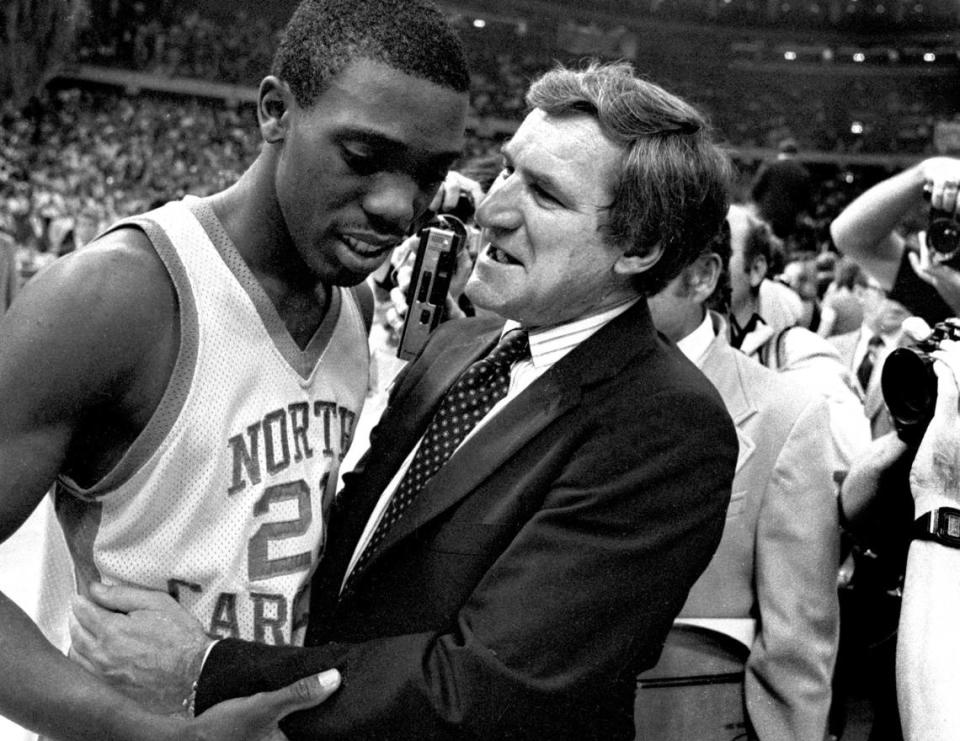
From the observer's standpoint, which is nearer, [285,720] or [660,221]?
[285,720]

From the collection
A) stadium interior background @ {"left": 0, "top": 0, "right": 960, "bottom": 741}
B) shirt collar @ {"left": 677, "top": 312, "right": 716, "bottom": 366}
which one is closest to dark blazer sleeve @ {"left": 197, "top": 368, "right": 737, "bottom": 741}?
shirt collar @ {"left": 677, "top": 312, "right": 716, "bottom": 366}

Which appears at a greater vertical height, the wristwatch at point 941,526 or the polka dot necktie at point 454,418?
the polka dot necktie at point 454,418

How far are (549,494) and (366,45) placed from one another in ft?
2.22

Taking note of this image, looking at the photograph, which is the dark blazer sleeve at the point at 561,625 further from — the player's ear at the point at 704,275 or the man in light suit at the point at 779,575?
the player's ear at the point at 704,275

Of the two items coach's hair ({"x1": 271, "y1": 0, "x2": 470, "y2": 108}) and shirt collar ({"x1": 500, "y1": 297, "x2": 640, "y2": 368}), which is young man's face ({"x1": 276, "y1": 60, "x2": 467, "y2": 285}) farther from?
shirt collar ({"x1": 500, "y1": 297, "x2": 640, "y2": 368})

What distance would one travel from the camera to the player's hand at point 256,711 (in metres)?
1.26

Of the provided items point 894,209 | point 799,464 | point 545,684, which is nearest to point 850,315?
point 894,209

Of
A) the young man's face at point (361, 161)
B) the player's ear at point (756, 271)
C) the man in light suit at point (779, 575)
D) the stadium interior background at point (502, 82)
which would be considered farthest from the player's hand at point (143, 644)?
the stadium interior background at point (502, 82)

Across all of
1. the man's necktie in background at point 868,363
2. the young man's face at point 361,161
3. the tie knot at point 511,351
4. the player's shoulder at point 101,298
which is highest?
the young man's face at point 361,161

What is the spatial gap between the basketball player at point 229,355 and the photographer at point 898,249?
4.34 feet

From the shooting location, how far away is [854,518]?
1918mm

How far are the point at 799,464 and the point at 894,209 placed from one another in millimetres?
854

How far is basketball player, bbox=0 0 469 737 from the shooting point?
123 cm

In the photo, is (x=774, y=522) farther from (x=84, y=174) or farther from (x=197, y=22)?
(x=197, y=22)
